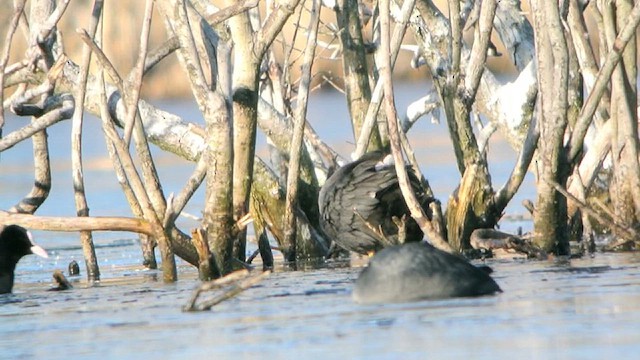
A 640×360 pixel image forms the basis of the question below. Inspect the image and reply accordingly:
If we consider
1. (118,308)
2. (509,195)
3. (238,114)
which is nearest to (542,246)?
(509,195)

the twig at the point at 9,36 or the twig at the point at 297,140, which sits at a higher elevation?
the twig at the point at 9,36

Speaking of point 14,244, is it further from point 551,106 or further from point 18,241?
point 551,106

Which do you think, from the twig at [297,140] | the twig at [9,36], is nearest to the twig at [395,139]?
the twig at [297,140]

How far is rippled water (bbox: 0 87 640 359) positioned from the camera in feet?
17.5

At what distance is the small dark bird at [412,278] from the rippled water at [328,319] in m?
0.08

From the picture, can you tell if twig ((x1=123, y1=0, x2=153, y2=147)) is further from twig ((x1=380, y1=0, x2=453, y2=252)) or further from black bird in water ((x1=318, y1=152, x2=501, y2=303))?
black bird in water ((x1=318, y1=152, x2=501, y2=303))

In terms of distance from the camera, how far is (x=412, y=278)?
648 cm

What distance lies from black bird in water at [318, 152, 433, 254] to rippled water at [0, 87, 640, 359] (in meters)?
0.34

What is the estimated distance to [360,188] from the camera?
9.05m

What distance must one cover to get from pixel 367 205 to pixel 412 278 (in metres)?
2.59

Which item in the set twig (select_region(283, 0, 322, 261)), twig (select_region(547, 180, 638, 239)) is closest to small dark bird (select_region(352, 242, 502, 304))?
twig (select_region(547, 180, 638, 239))

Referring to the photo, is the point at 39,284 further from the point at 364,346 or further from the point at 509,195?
the point at 364,346

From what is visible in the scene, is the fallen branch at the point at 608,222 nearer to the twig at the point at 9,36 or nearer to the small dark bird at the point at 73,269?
the twig at the point at 9,36

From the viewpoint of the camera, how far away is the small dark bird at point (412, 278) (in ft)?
21.2
